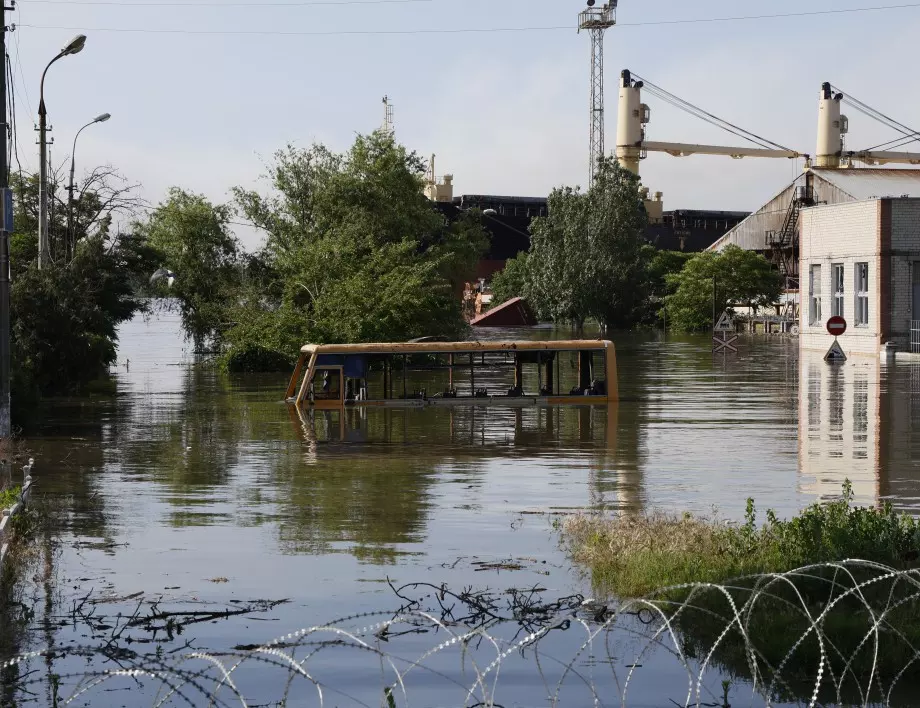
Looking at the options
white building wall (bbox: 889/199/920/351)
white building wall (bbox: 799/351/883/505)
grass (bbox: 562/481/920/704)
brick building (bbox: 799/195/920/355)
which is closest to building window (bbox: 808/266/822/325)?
brick building (bbox: 799/195/920/355)

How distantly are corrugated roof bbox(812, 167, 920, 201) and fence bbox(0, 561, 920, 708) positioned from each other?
61.0 metres

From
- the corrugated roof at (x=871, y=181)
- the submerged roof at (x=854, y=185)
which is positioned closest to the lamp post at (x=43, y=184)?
the submerged roof at (x=854, y=185)

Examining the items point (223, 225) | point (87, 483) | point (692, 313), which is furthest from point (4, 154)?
point (692, 313)

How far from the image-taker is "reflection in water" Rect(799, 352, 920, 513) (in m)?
20.0

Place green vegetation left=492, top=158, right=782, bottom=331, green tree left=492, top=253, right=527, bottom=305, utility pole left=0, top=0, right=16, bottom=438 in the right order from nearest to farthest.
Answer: utility pole left=0, top=0, right=16, bottom=438 < green vegetation left=492, top=158, right=782, bottom=331 < green tree left=492, top=253, right=527, bottom=305

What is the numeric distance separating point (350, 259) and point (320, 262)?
4.91ft

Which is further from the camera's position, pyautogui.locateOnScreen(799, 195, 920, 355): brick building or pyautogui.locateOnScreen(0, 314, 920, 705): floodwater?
pyautogui.locateOnScreen(799, 195, 920, 355): brick building

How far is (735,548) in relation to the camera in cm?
1335

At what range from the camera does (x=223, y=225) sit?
242 feet

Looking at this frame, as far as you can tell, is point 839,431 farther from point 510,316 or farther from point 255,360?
point 510,316

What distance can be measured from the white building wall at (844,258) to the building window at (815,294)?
109mm

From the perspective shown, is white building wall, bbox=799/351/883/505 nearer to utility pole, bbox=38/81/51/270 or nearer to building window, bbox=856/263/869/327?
building window, bbox=856/263/869/327

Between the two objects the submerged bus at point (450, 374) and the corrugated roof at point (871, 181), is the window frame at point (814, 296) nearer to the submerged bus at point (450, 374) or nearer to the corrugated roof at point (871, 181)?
the corrugated roof at point (871, 181)

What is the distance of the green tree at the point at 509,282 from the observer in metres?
130
